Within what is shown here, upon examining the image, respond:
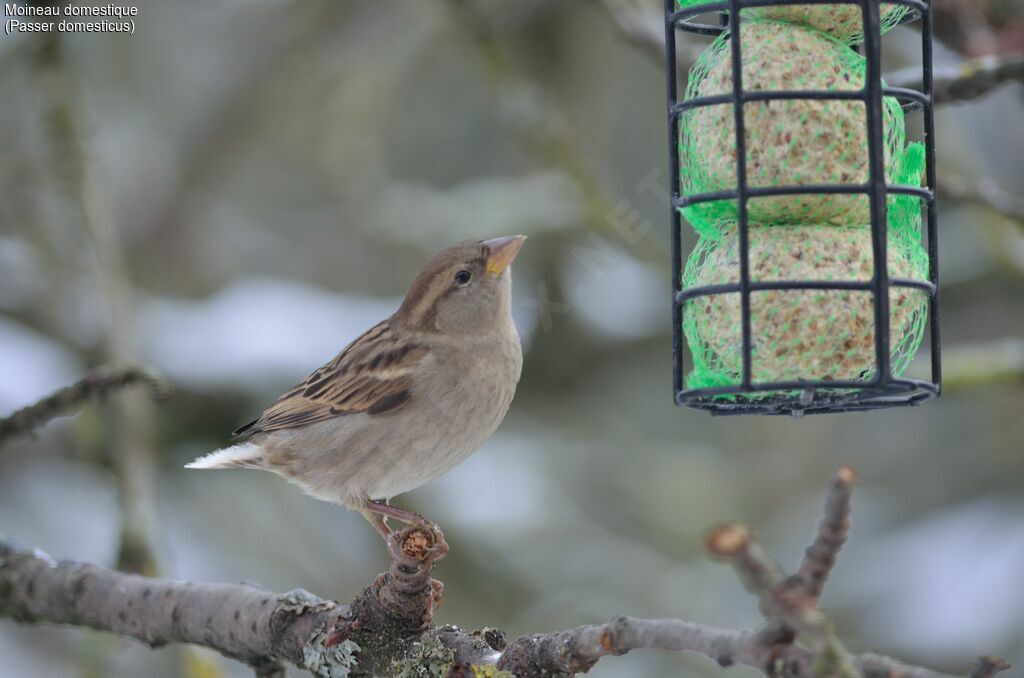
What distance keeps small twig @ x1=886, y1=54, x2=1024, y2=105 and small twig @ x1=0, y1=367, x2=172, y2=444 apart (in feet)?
8.14

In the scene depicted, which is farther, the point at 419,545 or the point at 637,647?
the point at 419,545

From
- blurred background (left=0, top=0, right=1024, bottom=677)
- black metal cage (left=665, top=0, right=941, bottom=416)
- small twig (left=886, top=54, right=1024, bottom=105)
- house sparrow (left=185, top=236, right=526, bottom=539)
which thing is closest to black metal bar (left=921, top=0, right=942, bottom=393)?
black metal cage (left=665, top=0, right=941, bottom=416)

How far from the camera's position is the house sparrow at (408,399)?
15.0 feet

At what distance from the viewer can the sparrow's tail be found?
16.0 feet

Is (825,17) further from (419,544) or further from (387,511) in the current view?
(387,511)

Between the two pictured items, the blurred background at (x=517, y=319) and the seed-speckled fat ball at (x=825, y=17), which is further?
the blurred background at (x=517, y=319)

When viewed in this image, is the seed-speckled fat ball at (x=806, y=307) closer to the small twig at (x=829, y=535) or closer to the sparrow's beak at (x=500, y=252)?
the sparrow's beak at (x=500, y=252)

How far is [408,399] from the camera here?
4684mm

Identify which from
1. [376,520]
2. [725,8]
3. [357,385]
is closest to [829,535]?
[725,8]

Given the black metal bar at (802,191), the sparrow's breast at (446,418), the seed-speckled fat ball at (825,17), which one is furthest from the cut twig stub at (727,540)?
the sparrow's breast at (446,418)

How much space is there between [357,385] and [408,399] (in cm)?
30

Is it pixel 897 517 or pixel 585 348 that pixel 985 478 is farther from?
pixel 585 348

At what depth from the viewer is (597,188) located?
20.6ft

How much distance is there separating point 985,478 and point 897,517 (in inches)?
21.2
